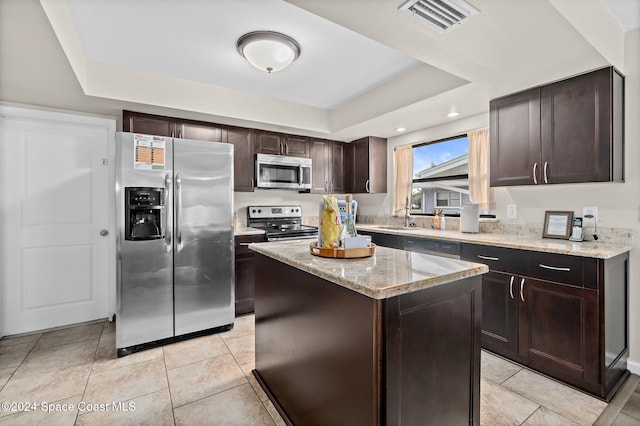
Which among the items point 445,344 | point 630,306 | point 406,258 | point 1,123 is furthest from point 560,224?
point 1,123

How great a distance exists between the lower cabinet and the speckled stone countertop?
1.73 metres

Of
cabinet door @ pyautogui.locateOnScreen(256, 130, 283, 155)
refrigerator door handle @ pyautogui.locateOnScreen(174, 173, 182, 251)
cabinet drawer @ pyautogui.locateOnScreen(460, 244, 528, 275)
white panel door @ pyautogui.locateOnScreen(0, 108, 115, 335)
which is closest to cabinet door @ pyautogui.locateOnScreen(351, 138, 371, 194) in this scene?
cabinet door @ pyautogui.locateOnScreen(256, 130, 283, 155)

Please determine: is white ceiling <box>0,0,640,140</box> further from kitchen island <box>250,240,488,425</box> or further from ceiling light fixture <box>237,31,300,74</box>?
kitchen island <box>250,240,488,425</box>

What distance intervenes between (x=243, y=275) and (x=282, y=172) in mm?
1453

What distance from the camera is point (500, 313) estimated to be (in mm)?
2430

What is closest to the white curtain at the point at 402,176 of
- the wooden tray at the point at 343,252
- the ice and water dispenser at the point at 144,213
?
the wooden tray at the point at 343,252

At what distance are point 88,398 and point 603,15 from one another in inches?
165

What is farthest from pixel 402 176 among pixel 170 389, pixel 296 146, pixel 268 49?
pixel 170 389

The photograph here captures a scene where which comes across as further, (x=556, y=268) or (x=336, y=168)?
(x=336, y=168)

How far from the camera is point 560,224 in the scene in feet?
8.29

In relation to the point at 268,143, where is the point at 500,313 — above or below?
below

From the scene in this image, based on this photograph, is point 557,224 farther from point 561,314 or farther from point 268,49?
point 268,49

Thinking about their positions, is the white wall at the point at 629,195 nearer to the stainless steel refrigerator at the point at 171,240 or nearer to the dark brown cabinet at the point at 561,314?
the dark brown cabinet at the point at 561,314

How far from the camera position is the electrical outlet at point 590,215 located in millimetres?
2395
